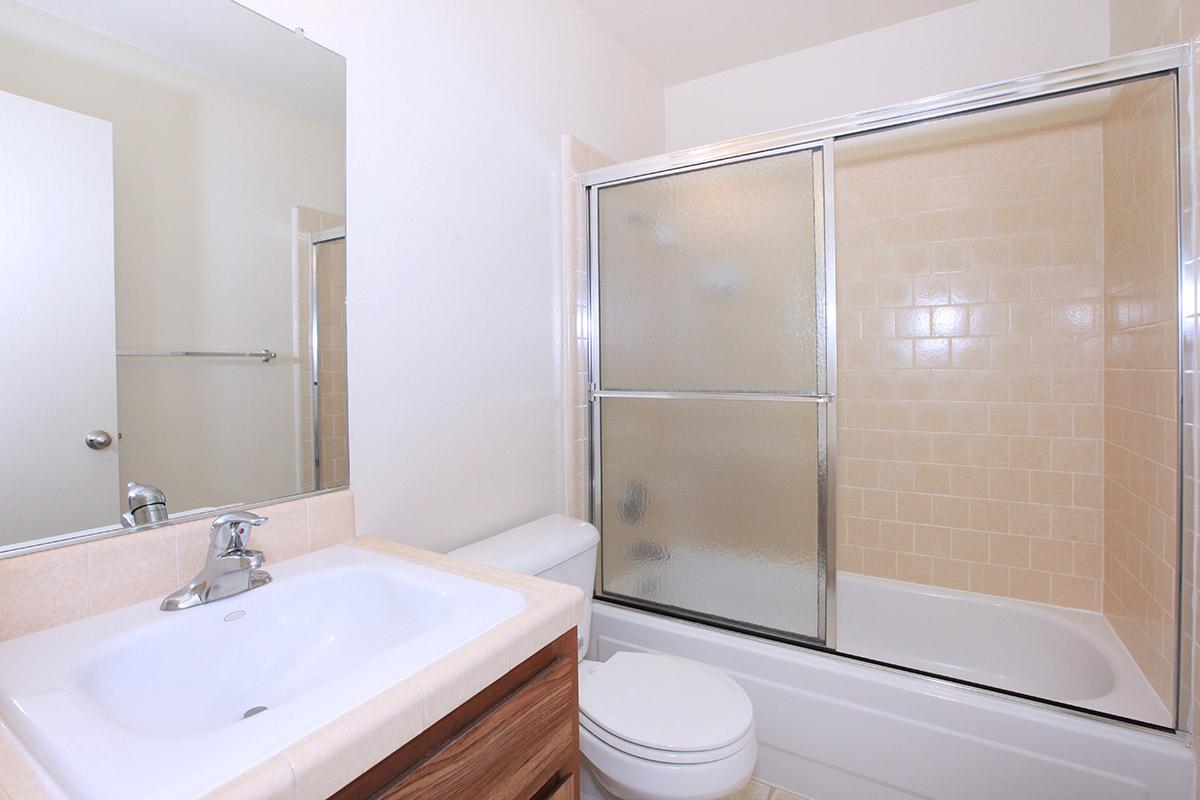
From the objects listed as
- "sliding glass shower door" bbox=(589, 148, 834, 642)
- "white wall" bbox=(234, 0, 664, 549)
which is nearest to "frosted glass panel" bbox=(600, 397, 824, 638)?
"sliding glass shower door" bbox=(589, 148, 834, 642)

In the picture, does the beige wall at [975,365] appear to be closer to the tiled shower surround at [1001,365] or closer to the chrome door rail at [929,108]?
the tiled shower surround at [1001,365]

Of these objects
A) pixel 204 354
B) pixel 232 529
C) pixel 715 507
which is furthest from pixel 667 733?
pixel 204 354

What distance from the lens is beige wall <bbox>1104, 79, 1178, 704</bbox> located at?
140 cm

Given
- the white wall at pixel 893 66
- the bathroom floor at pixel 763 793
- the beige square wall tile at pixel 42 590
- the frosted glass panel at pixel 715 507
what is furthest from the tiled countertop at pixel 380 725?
the white wall at pixel 893 66

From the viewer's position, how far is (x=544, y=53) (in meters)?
1.93

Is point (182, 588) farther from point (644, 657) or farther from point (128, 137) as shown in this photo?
point (644, 657)

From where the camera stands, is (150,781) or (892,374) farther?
(892,374)

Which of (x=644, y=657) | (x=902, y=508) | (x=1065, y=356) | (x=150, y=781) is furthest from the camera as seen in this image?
(x=902, y=508)

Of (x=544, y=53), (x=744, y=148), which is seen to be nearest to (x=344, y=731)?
(x=744, y=148)

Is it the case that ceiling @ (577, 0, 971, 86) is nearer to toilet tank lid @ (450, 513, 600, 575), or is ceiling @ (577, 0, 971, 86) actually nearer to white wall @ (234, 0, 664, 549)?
white wall @ (234, 0, 664, 549)

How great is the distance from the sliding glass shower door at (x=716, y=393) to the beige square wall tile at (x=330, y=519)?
3.27 ft

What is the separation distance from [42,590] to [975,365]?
2.76 m

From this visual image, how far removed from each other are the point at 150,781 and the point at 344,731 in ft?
0.52

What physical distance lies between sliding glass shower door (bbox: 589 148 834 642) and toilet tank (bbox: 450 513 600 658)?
354 mm
